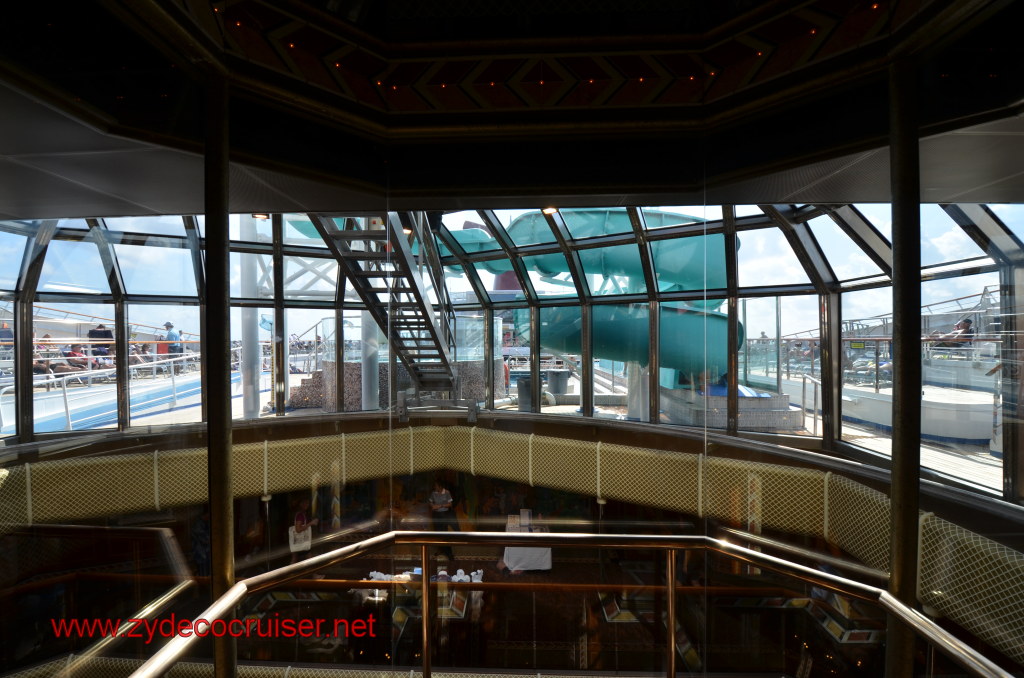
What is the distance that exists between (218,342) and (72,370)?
0.80 m

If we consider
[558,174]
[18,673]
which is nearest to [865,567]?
[558,174]

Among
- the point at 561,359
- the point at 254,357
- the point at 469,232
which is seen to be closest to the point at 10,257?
the point at 254,357

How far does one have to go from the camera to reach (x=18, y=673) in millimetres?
1789

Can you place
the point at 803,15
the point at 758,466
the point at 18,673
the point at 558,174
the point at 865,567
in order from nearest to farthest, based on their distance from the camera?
the point at 18,673 → the point at 803,15 → the point at 558,174 → the point at 865,567 → the point at 758,466

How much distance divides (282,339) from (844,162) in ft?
11.4

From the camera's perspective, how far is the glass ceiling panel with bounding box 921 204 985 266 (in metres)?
1.98

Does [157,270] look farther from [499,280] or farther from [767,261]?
[767,261]

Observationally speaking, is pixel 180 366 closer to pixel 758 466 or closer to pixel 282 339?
pixel 282 339

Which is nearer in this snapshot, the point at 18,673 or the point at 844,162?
the point at 18,673

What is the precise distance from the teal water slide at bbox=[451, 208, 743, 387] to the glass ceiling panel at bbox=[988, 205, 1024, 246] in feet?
5.35

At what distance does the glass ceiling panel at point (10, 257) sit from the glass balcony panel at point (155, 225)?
2.12ft

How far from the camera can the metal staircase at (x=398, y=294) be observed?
318cm

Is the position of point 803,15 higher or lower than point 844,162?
higher

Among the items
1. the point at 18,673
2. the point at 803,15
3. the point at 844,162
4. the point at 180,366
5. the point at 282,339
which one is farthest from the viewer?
the point at 282,339
